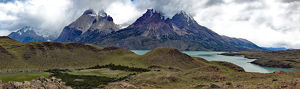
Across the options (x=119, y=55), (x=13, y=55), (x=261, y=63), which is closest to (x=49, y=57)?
(x=13, y=55)

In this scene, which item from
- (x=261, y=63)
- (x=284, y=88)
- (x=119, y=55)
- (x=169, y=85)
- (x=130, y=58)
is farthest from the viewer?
(x=261, y=63)

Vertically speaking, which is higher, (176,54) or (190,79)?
(176,54)

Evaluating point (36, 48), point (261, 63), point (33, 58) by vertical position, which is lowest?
point (261, 63)

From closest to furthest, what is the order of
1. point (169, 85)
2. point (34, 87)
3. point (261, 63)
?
point (34, 87)
point (169, 85)
point (261, 63)

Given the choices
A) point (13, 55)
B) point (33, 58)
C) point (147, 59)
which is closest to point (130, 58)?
point (147, 59)

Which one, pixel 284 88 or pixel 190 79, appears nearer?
pixel 284 88

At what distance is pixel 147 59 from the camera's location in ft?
397

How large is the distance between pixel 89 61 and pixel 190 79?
8568cm

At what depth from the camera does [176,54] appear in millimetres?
128875

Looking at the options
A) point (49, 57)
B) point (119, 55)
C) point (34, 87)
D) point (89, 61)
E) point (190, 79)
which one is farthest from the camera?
point (119, 55)

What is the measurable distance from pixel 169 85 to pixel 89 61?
8573 cm

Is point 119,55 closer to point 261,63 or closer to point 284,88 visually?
point 284,88

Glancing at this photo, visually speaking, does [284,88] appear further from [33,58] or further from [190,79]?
[33,58]

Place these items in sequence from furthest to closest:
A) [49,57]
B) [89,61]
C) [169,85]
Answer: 1. [89,61]
2. [49,57]
3. [169,85]
